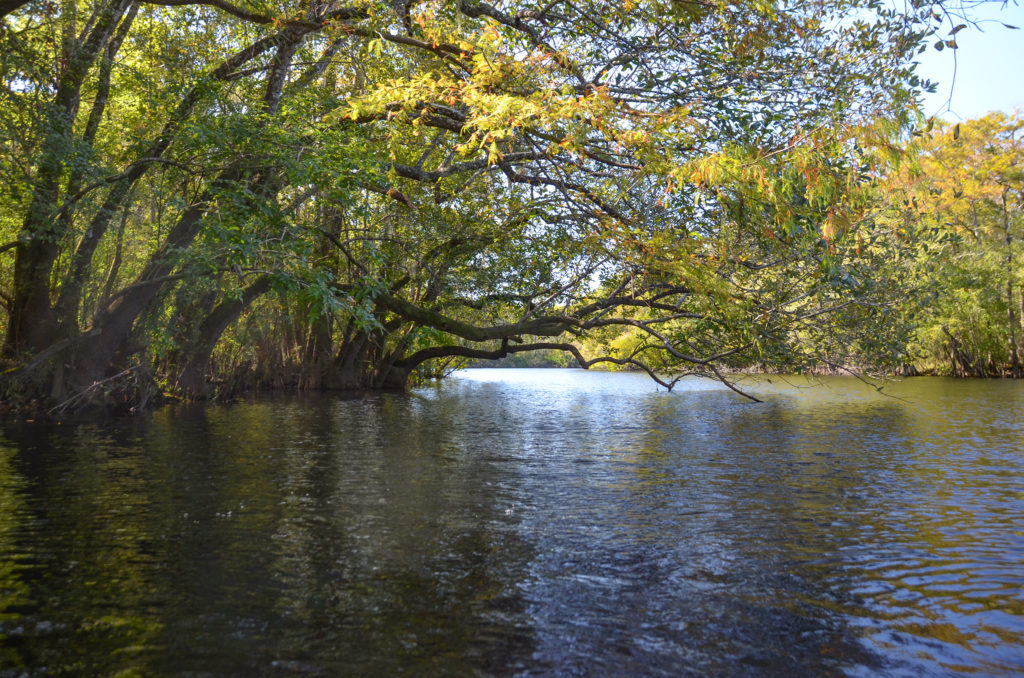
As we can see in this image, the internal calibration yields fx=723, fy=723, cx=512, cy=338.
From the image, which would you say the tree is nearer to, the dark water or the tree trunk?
the dark water

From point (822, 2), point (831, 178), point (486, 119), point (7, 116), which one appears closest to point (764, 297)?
point (822, 2)

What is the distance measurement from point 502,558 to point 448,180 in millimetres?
13391

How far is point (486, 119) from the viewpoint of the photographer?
→ 824 centimetres

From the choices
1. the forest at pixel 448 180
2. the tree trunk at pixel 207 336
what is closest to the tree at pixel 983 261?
the forest at pixel 448 180

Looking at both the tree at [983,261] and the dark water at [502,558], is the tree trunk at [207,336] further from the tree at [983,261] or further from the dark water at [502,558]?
the tree at [983,261]

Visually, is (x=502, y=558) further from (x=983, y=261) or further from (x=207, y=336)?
(x=983, y=261)

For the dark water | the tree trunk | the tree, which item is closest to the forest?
the tree trunk

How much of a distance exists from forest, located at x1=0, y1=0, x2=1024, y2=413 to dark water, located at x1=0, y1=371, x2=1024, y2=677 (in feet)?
10.3

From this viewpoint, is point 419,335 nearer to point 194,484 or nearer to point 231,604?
point 194,484

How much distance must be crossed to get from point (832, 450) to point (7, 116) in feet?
53.3

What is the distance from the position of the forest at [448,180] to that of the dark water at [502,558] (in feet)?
10.3

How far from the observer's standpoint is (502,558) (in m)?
6.96

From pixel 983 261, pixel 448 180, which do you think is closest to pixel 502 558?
pixel 448 180

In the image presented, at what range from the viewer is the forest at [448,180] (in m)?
9.34
